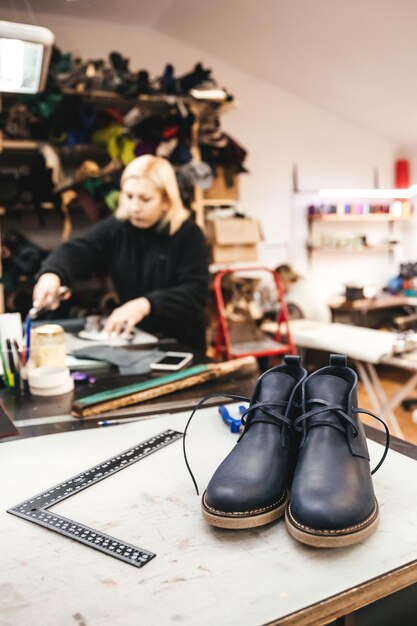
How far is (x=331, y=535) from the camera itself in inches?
25.1

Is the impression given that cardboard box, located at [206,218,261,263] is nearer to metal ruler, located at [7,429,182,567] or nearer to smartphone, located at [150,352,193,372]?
smartphone, located at [150,352,193,372]

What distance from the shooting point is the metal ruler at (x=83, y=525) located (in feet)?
2.14

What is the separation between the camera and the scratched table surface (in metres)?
0.55

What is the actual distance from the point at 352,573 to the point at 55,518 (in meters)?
0.38

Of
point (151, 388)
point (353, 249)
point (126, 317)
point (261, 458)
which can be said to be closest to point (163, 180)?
point (126, 317)

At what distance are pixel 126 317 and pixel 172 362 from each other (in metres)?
0.42

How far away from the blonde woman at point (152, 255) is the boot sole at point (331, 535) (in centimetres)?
142

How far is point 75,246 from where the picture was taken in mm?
2369

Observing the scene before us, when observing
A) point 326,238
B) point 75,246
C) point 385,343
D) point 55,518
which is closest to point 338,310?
point 326,238

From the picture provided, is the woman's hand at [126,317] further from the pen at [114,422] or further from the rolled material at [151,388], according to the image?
the pen at [114,422]

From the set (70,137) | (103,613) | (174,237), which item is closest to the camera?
(103,613)

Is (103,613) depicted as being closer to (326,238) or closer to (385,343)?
(385,343)

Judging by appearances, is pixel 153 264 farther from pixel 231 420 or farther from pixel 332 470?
pixel 332 470

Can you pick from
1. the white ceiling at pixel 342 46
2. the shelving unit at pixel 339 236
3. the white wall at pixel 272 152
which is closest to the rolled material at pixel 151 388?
the white ceiling at pixel 342 46
